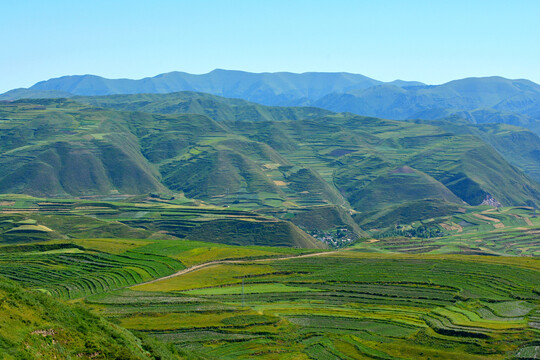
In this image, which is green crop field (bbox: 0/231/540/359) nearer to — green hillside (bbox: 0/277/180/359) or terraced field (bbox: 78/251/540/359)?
terraced field (bbox: 78/251/540/359)

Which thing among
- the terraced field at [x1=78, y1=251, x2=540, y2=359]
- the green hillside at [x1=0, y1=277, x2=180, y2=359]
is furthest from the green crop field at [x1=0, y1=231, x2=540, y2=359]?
the green hillside at [x1=0, y1=277, x2=180, y2=359]

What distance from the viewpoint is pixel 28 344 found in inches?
1487

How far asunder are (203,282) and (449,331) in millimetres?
46145

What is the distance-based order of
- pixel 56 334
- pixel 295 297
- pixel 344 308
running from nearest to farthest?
pixel 56 334
pixel 344 308
pixel 295 297

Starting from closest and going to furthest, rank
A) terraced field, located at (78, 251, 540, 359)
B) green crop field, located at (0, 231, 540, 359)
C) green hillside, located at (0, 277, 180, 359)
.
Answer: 1. green hillside, located at (0, 277, 180, 359)
2. terraced field, located at (78, 251, 540, 359)
3. green crop field, located at (0, 231, 540, 359)

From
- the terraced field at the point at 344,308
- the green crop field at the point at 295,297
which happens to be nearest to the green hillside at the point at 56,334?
the green crop field at the point at 295,297

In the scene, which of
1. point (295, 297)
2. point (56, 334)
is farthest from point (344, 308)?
point (56, 334)

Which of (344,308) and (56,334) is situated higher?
(56,334)

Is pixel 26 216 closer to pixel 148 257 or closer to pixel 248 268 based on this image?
pixel 148 257

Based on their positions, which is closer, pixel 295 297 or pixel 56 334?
pixel 56 334

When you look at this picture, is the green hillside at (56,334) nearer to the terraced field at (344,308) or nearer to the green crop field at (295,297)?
the green crop field at (295,297)

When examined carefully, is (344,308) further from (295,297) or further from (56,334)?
(56,334)

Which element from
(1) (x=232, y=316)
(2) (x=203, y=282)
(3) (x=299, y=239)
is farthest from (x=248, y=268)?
(3) (x=299, y=239)

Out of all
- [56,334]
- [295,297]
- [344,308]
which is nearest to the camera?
[56,334]
